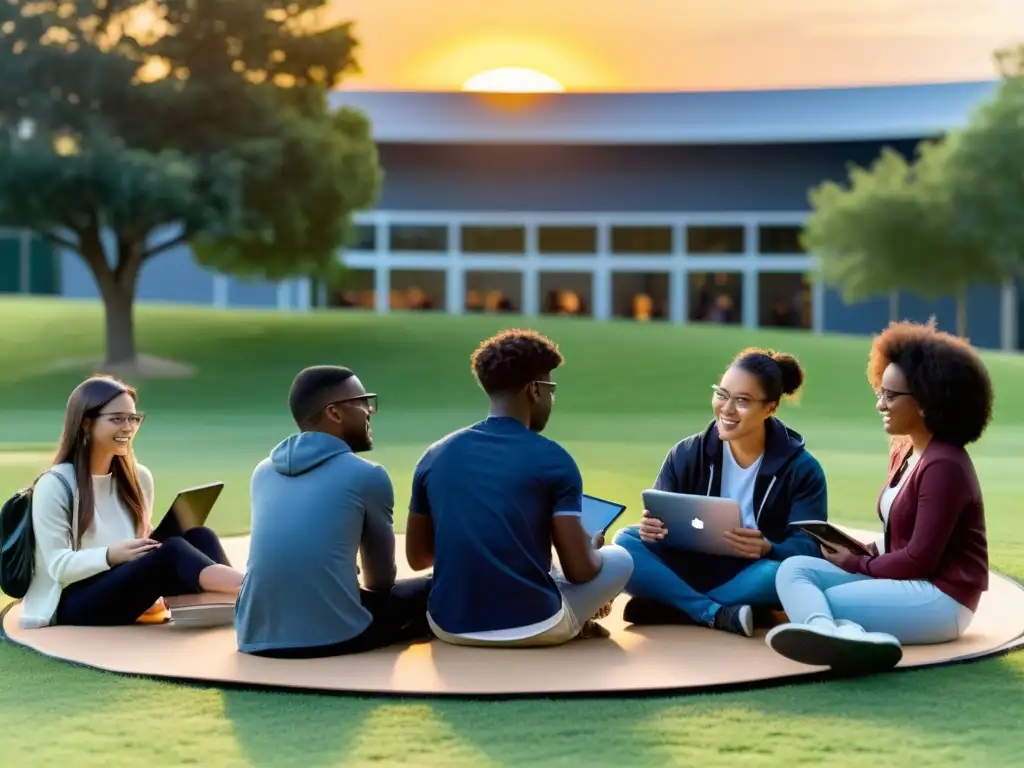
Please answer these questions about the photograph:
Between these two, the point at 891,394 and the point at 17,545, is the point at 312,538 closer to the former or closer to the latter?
the point at 17,545

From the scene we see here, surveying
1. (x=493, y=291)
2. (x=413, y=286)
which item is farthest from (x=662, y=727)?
(x=413, y=286)

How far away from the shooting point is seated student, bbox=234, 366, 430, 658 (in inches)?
241

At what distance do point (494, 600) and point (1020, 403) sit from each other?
2090cm

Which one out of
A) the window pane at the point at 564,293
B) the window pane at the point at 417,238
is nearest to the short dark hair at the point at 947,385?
the window pane at the point at 564,293

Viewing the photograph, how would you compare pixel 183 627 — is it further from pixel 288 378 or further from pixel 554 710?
pixel 288 378

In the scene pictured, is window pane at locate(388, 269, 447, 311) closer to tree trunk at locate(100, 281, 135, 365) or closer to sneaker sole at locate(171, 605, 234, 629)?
tree trunk at locate(100, 281, 135, 365)

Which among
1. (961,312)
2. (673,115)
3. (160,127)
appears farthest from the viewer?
(673,115)

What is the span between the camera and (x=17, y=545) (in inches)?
274

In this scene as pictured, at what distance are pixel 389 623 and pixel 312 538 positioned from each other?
672 mm

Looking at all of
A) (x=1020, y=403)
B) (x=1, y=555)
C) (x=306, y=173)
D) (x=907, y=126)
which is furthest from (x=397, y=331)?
(x=1, y=555)

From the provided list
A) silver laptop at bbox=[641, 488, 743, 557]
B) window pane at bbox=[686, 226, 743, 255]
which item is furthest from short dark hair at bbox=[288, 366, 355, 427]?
window pane at bbox=[686, 226, 743, 255]

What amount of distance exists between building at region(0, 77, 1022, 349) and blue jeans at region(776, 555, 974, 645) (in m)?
40.3

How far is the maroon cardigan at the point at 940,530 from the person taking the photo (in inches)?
247

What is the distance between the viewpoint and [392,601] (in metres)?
6.57
